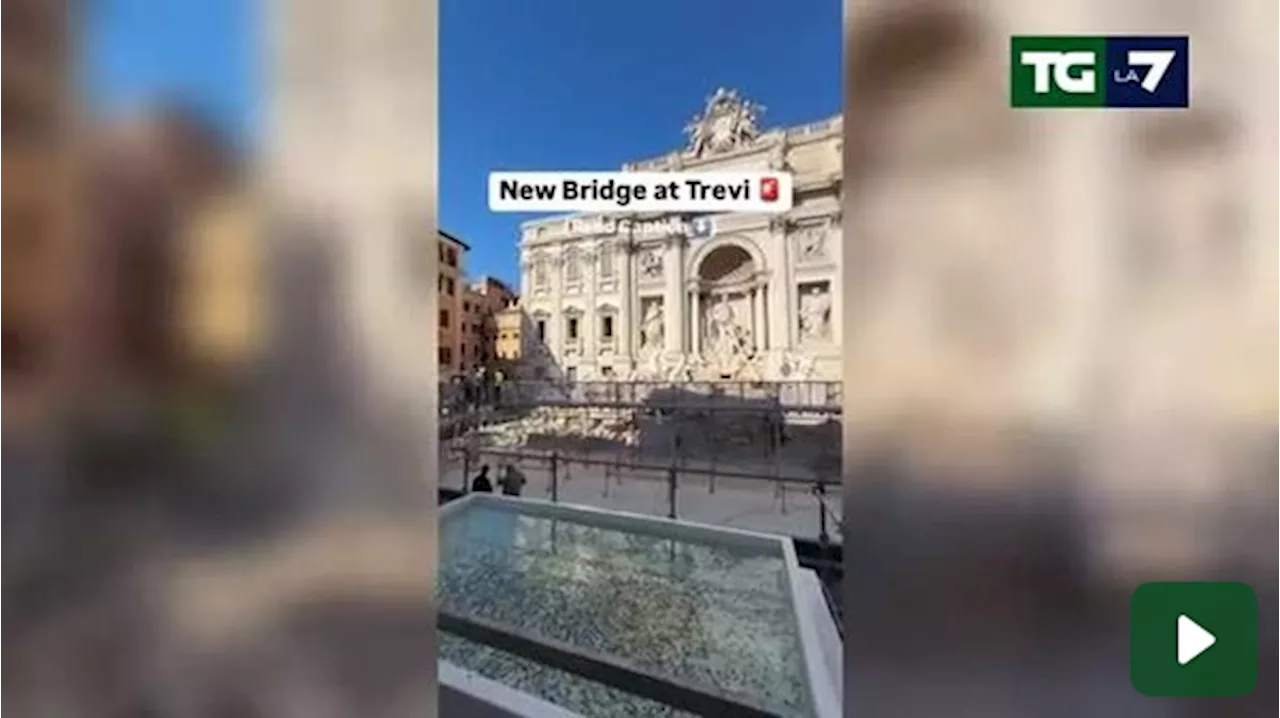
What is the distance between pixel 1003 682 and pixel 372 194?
104 centimetres

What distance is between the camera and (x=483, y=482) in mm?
1002

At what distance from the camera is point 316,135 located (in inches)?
31.9

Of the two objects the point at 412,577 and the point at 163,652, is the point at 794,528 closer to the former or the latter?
the point at 412,577

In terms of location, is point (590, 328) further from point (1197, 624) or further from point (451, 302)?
point (1197, 624)

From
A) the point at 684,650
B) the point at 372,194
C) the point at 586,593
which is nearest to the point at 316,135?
the point at 372,194

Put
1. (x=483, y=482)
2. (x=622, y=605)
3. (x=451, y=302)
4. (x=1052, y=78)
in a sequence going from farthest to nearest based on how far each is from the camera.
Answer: (x=622, y=605) < (x=483, y=482) < (x=451, y=302) < (x=1052, y=78)

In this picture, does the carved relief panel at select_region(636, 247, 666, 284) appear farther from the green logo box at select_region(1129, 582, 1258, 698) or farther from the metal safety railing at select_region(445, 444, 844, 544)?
the green logo box at select_region(1129, 582, 1258, 698)

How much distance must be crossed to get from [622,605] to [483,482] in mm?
344

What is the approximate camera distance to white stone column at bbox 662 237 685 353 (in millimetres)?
923

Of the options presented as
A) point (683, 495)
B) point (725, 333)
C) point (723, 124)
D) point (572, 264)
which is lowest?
point (683, 495)

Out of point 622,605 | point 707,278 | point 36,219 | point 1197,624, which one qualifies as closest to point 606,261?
point 707,278

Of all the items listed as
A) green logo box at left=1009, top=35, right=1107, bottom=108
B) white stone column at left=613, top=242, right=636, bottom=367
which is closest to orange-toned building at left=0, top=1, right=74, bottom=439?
white stone column at left=613, top=242, right=636, bottom=367

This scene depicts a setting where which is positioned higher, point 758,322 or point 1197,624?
point 758,322

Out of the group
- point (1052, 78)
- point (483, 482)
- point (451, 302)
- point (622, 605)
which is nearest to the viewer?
point (1052, 78)
